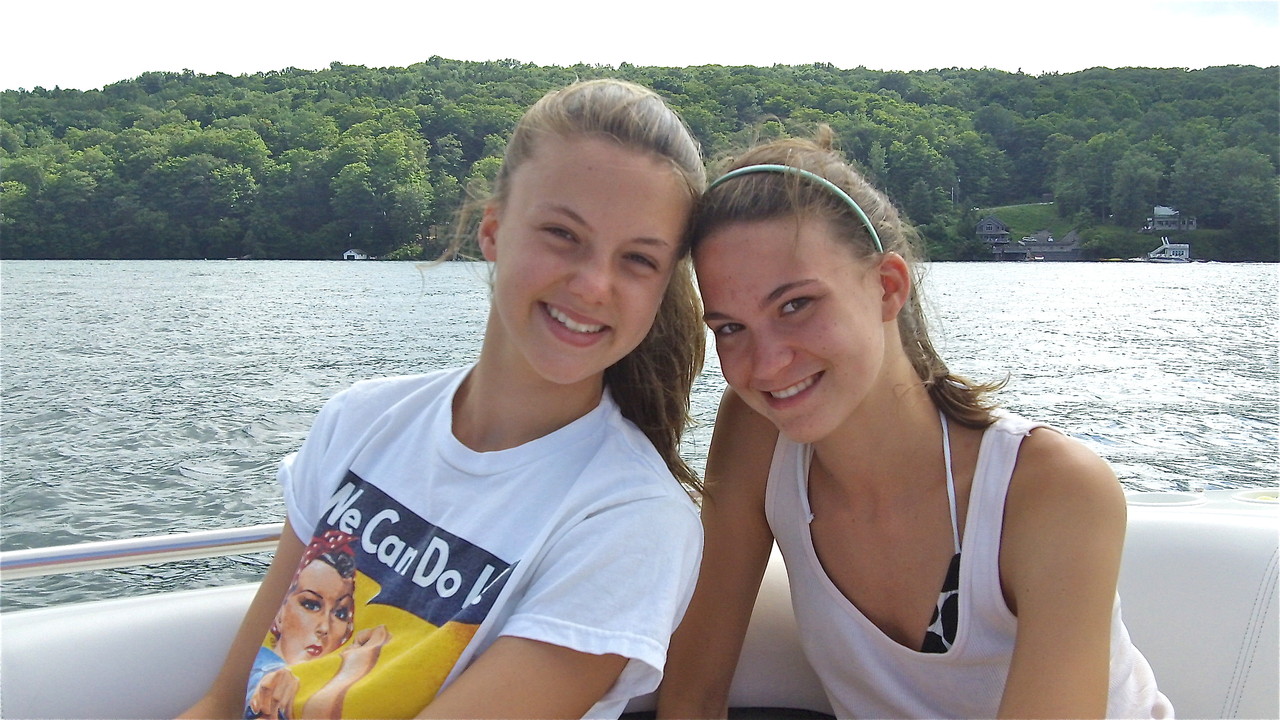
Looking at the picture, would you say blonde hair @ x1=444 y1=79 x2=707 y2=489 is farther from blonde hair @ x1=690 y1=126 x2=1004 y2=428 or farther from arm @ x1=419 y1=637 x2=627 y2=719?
arm @ x1=419 y1=637 x2=627 y2=719

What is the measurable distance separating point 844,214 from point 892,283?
133 millimetres

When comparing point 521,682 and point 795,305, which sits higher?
point 795,305

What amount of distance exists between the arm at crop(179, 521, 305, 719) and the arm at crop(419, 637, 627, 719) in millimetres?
444

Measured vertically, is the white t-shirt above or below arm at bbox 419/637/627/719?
above

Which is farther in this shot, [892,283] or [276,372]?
[276,372]

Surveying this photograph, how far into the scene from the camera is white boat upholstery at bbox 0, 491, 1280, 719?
1.74 m

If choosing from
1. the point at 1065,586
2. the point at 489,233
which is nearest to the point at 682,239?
the point at 489,233

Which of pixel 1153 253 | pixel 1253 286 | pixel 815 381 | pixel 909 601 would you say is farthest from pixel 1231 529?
pixel 1153 253

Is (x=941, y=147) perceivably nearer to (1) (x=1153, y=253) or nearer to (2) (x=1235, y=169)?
(2) (x=1235, y=169)

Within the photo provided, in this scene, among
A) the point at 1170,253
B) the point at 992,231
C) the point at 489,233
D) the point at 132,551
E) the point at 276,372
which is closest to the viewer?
the point at 489,233

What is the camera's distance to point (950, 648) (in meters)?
1.40

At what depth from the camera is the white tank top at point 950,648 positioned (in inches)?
53.6

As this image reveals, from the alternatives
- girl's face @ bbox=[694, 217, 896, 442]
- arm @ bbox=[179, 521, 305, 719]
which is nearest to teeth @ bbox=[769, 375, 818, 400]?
girl's face @ bbox=[694, 217, 896, 442]

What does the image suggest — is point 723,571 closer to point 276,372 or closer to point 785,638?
point 785,638
